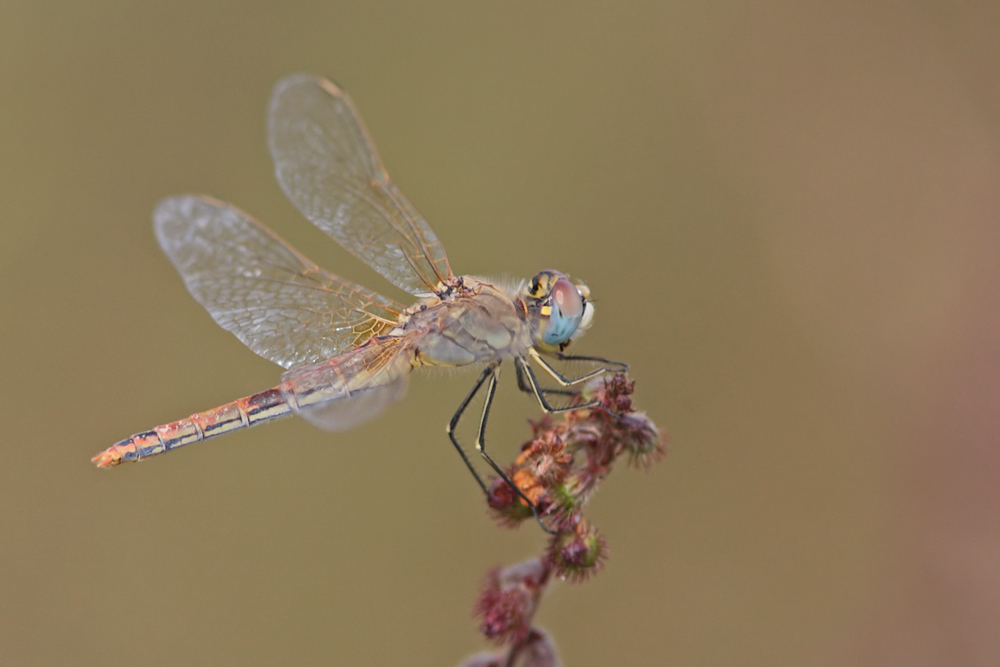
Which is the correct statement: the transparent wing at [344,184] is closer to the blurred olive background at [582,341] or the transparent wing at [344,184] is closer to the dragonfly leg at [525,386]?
the dragonfly leg at [525,386]

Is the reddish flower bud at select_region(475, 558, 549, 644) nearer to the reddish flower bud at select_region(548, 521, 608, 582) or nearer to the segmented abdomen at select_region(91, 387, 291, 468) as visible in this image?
the reddish flower bud at select_region(548, 521, 608, 582)

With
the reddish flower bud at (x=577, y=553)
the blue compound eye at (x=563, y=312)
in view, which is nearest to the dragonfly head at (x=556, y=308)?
the blue compound eye at (x=563, y=312)

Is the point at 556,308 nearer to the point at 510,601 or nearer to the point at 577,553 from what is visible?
the point at 577,553

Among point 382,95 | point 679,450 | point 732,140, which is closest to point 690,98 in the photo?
point 732,140

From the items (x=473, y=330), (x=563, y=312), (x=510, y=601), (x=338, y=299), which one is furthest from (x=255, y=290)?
(x=510, y=601)

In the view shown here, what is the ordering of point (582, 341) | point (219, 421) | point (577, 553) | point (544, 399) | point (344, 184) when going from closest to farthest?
point (577, 553), point (544, 399), point (219, 421), point (344, 184), point (582, 341)

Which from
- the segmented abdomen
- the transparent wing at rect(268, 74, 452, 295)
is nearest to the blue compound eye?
the transparent wing at rect(268, 74, 452, 295)

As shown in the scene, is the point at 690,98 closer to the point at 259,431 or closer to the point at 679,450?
the point at 679,450
